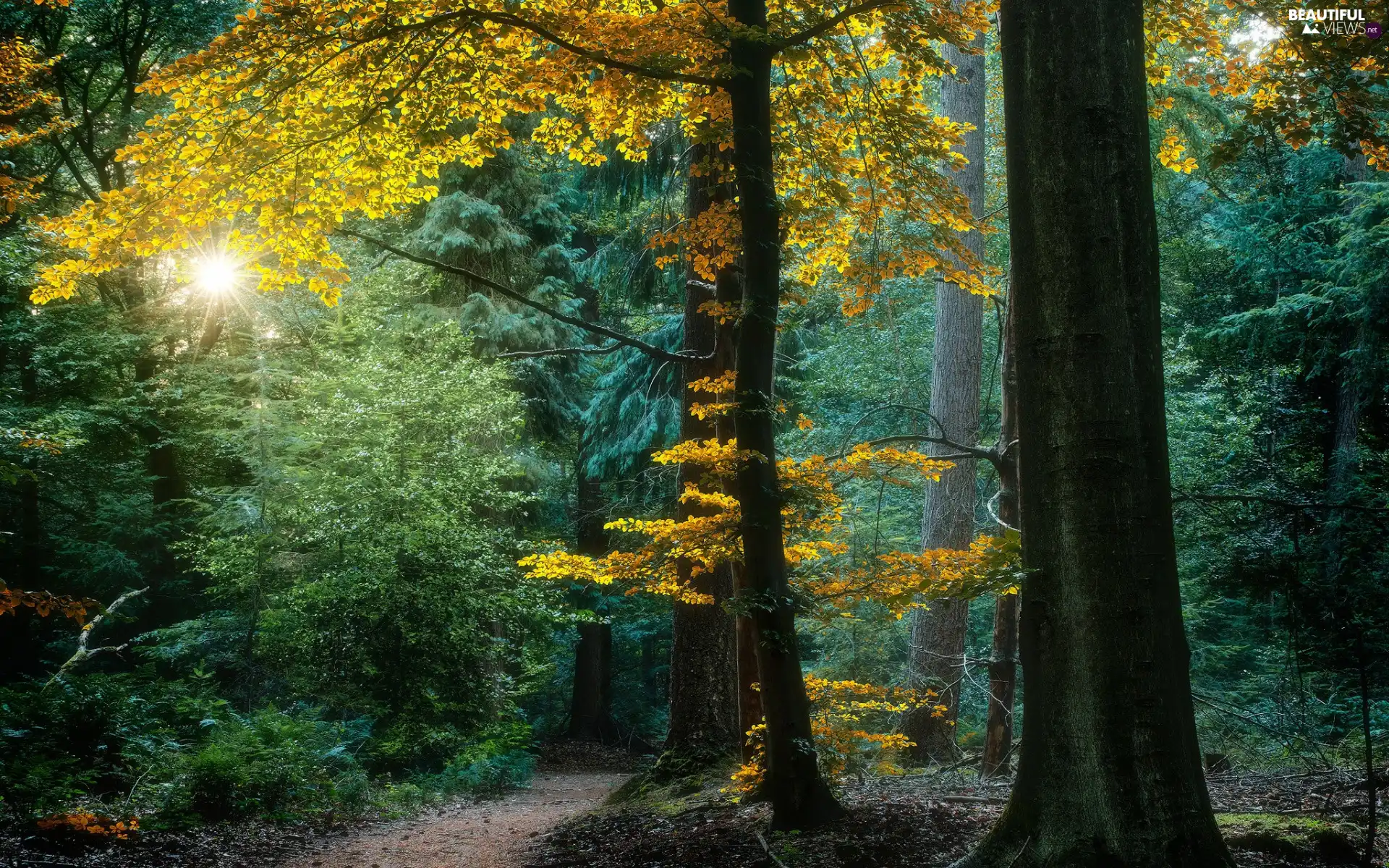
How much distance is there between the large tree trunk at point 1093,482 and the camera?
9.72 feet

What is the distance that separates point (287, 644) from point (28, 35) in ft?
36.1

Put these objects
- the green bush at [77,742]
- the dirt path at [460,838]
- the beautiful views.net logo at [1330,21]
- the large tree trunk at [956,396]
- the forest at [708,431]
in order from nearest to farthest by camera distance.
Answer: the forest at [708,431] → the beautiful views.net logo at [1330,21] → the green bush at [77,742] → the dirt path at [460,838] → the large tree trunk at [956,396]

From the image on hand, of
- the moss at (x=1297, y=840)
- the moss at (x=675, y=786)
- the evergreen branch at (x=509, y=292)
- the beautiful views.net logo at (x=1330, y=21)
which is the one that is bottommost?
the moss at (x=675, y=786)

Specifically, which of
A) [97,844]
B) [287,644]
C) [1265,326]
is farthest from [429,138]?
[1265,326]

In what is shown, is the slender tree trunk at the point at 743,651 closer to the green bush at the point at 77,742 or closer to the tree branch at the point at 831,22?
the tree branch at the point at 831,22

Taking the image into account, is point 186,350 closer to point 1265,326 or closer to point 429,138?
point 429,138

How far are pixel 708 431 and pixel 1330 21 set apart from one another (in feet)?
17.0

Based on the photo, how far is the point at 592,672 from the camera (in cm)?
2044

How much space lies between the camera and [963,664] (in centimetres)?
712

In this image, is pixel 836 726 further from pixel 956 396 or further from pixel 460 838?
pixel 956 396

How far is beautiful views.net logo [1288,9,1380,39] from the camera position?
4543 mm

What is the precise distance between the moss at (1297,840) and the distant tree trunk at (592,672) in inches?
619

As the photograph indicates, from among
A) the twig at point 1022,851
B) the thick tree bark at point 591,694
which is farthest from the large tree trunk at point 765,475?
the thick tree bark at point 591,694

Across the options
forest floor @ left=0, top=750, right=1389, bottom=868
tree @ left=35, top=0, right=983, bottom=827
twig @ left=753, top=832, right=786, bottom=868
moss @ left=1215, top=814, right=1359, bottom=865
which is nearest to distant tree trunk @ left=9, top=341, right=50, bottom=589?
forest floor @ left=0, top=750, right=1389, bottom=868
